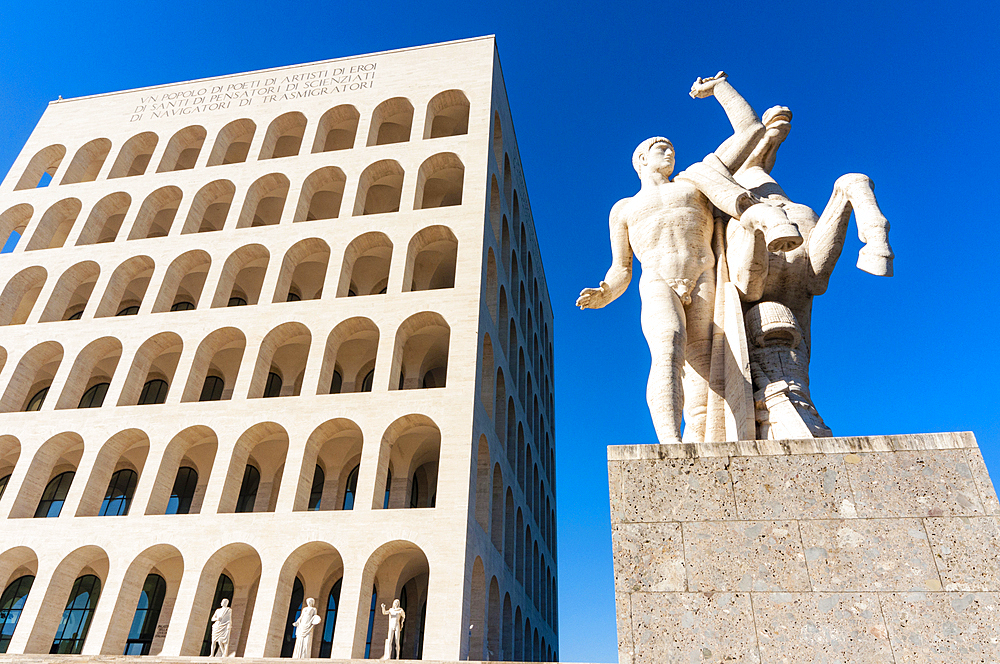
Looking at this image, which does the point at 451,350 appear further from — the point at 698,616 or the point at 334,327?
the point at 698,616

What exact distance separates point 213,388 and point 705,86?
88.2ft

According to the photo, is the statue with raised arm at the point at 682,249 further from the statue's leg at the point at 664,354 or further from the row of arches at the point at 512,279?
the row of arches at the point at 512,279

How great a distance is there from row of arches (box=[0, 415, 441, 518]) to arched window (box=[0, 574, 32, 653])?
2.44 meters

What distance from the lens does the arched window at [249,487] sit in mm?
28375

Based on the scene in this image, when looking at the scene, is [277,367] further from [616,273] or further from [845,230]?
[845,230]

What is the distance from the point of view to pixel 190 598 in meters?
20.4

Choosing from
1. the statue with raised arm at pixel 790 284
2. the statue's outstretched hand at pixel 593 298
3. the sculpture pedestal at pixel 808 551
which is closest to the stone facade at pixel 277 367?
the statue's outstretched hand at pixel 593 298

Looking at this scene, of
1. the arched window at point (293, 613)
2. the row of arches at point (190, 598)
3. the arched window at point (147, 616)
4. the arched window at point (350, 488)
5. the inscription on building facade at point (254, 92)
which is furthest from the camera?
the inscription on building facade at point (254, 92)

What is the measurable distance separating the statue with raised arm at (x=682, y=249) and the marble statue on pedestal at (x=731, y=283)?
0.04ft

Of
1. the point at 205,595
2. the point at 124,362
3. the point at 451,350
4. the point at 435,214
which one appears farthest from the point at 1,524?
the point at 435,214

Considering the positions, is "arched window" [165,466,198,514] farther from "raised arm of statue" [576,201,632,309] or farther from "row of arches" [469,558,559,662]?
"raised arm of statue" [576,201,632,309]

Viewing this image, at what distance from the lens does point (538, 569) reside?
117 ft

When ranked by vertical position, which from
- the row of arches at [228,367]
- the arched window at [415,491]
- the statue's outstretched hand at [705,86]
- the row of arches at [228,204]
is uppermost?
the row of arches at [228,204]

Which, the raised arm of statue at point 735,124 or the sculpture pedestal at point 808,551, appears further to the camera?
the raised arm of statue at point 735,124
